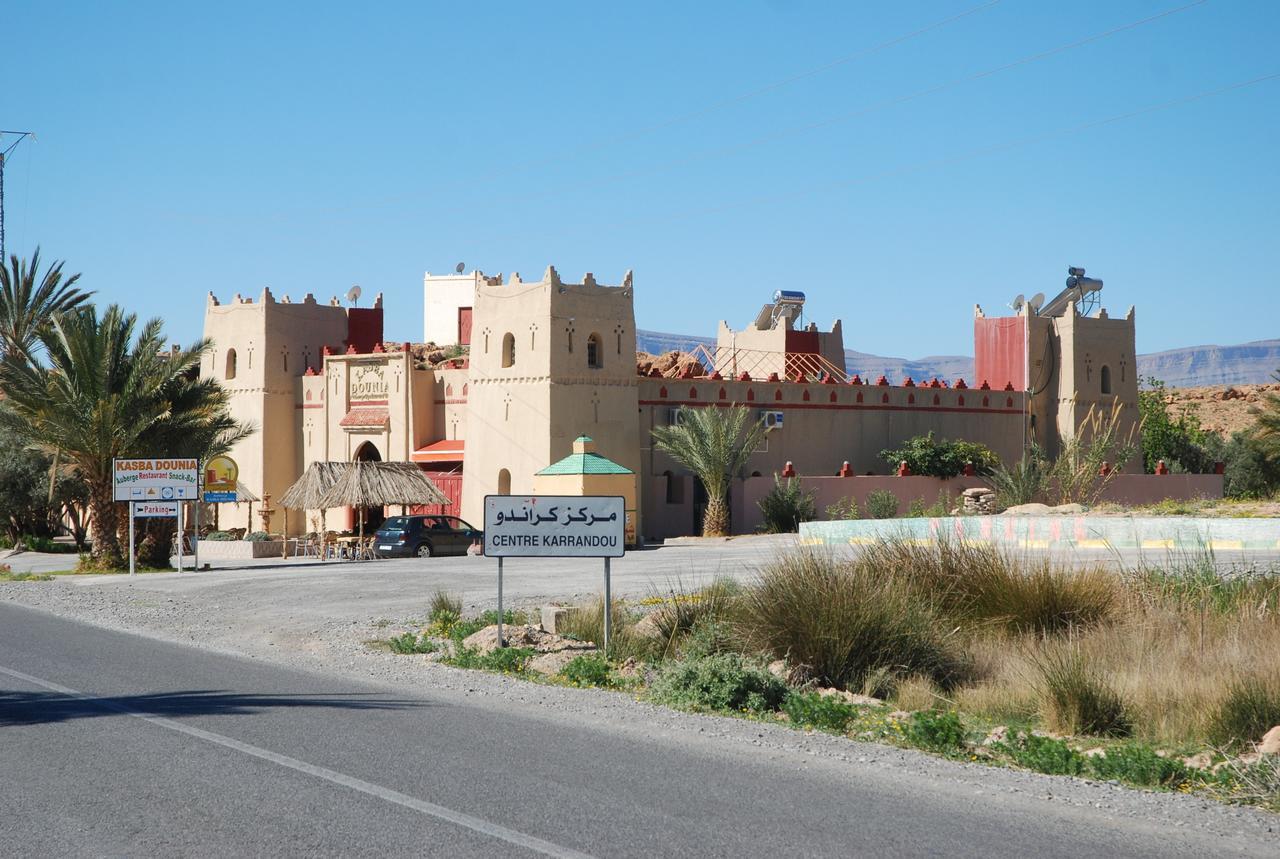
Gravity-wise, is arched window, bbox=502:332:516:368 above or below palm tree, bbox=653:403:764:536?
above

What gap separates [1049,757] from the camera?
9.12m

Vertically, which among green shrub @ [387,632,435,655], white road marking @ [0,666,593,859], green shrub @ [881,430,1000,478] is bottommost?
green shrub @ [387,632,435,655]

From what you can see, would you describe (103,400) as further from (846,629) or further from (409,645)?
(846,629)

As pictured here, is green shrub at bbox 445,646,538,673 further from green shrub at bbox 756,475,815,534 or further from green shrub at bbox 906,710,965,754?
green shrub at bbox 756,475,815,534

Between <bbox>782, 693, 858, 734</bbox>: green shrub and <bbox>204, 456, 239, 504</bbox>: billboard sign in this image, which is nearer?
<bbox>782, 693, 858, 734</bbox>: green shrub

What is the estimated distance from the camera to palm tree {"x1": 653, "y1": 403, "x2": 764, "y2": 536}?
38469 millimetres

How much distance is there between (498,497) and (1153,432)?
164 ft

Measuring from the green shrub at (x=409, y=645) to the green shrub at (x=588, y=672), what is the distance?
273 centimetres

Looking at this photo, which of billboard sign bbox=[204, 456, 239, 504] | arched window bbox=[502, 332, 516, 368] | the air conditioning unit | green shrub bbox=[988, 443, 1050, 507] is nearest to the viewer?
green shrub bbox=[988, 443, 1050, 507]

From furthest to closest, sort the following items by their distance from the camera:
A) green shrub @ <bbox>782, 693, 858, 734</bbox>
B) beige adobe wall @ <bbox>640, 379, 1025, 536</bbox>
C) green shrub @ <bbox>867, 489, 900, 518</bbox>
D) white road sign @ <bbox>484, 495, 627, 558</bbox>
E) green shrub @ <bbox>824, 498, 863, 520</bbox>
Answer: beige adobe wall @ <bbox>640, 379, 1025, 536</bbox>, green shrub @ <bbox>824, 498, 863, 520</bbox>, green shrub @ <bbox>867, 489, 900, 518</bbox>, white road sign @ <bbox>484, 495, 627, 558</bbox>, green shrub @ <bbox>782, 693, 858, 734</bbox>

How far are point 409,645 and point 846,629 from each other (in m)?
5.57

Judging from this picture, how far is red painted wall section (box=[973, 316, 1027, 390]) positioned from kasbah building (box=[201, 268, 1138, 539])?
A: 0.22ft

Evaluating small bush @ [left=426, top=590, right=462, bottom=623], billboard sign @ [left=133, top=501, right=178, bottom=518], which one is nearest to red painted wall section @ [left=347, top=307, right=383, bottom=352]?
billboard sign @ [left=133, top=501, right=178, bottom=518]

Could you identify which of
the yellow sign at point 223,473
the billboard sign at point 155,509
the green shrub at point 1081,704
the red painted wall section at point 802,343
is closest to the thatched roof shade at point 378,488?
the yellow sign at point 223,473
